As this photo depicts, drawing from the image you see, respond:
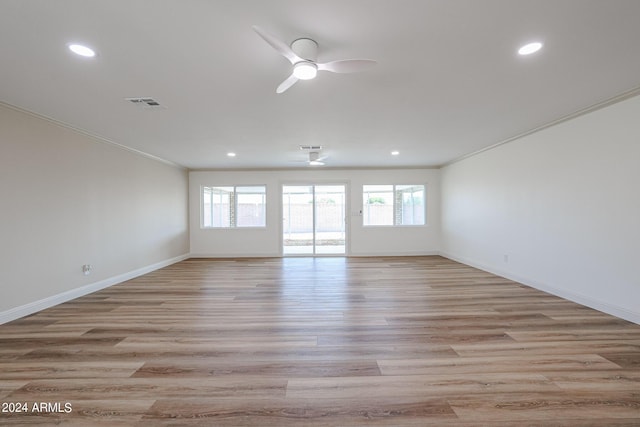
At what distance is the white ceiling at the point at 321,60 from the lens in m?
1.66

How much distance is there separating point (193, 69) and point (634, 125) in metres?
4.43

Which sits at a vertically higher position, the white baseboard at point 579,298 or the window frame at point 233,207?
the window frame at point 233,207

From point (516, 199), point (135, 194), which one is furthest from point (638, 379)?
point (135, 194)

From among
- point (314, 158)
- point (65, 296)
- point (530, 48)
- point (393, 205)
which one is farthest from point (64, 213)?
point (393, 205)

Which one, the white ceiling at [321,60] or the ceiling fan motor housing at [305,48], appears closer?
the white ceiling at [321,60]

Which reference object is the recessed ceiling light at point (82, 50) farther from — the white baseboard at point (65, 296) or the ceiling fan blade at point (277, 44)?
the white baseboard at point (65, 296)

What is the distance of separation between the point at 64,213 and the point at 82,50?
2656 mm

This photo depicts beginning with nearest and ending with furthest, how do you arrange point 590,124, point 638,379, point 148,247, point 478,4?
point 478,4
point 638,379
point 590,124
point 148,247

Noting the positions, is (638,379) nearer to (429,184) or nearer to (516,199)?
(516,199)

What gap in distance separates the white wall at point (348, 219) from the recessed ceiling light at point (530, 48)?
17.1ft

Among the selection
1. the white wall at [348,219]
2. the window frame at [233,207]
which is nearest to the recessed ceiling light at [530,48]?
the white wall at [348,219]

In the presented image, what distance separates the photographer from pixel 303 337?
2543mm

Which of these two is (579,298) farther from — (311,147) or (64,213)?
(64,213)

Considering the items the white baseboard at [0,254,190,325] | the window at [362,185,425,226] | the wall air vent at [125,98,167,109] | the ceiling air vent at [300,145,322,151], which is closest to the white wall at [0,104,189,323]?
the white baseboard at [0,254,190,325]
